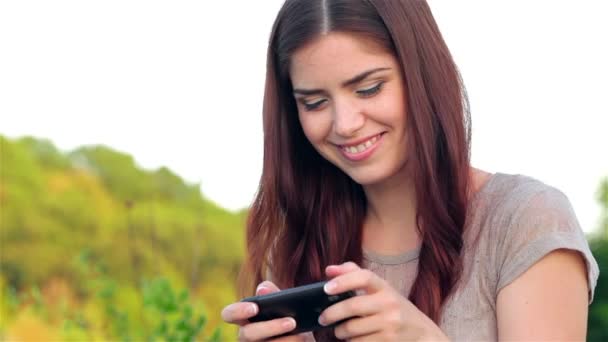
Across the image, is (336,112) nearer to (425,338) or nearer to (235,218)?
(425,338)

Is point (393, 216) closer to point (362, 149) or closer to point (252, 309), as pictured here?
point (362, 149)

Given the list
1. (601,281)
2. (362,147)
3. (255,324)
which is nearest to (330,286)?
(255,324)

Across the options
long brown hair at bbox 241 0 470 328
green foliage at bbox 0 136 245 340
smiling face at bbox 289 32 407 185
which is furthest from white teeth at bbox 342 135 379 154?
green foliage at bbox 0 136 245 340

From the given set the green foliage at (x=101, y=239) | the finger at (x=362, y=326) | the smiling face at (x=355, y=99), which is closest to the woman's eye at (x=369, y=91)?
the smiling face at (x=355, y=99)

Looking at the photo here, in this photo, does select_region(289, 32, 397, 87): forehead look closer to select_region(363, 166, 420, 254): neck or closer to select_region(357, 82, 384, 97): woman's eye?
select_region(357, 82, 384, 97): woman's eye

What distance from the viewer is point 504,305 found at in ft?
7.36

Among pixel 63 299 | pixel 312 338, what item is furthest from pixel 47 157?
pixel 312 338

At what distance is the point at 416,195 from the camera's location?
8.16 ft

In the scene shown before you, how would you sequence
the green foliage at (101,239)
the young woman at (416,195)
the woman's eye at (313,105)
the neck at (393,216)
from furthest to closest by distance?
the green foliage at (101,239) → the neck at (393,216) → the woman's eye at (313,105) → the young woman at (416,195)

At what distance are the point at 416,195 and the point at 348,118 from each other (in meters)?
0.34

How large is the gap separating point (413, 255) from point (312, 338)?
0.38 metres

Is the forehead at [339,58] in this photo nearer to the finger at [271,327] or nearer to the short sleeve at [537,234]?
the short sleeve at [537,234]

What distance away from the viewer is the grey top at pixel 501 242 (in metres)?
2.22

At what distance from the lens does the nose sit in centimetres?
229
